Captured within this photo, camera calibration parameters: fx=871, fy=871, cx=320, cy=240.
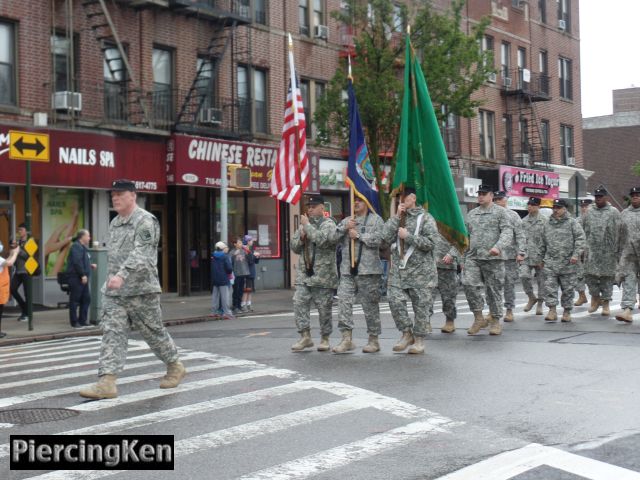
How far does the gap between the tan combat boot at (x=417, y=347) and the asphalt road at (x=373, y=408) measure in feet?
0.43

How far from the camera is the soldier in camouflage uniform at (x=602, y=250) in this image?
14750 mm

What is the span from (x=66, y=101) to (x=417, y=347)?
536 inches

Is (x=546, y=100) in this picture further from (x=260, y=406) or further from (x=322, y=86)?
(x=260, y=406)

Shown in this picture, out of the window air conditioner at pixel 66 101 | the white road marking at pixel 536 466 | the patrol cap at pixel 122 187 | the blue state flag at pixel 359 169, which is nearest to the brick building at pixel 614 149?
the window air conditioner at pixel 66 101

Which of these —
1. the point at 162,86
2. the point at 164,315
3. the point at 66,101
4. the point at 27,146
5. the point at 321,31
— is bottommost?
the point at 164,315

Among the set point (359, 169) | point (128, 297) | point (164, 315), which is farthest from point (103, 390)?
point (164, 315)

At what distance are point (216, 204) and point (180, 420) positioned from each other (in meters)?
19.3

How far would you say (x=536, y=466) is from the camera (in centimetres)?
542

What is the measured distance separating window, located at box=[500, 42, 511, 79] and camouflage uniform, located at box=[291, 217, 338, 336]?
29890 mm

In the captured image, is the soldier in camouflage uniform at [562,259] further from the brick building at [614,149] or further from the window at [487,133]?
the brick building at [614,149]

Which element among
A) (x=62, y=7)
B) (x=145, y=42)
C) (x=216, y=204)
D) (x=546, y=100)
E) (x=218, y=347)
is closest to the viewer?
(x=218, y=347)

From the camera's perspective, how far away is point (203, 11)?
24109 millimetres

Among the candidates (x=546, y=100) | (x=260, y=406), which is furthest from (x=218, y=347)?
(x=546, y=100)

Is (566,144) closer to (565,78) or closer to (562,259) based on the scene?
(565,78)
